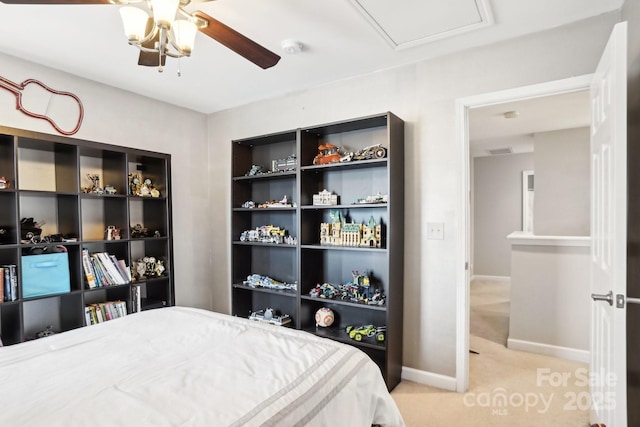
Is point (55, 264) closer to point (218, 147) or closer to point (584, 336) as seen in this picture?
point (218, 147)

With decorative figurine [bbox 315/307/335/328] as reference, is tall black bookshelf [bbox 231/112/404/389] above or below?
above

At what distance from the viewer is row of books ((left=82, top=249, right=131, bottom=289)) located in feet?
8.68

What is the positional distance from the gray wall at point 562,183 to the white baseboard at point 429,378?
101 inches

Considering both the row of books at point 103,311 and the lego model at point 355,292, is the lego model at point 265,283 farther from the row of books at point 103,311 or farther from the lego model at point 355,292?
the row of books at point 103,311

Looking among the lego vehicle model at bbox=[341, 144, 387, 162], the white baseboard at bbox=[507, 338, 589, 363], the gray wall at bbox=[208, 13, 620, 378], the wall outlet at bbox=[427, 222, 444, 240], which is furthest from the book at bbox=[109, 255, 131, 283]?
the white baseboard at bbox=[507, 338, 589, 363]

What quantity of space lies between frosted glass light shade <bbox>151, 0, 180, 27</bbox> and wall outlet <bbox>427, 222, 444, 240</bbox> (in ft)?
6.57

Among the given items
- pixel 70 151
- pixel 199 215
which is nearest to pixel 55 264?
pixel 70 151

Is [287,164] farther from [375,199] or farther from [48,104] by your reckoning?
[48,104]

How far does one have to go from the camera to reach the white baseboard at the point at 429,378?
2.46 metres

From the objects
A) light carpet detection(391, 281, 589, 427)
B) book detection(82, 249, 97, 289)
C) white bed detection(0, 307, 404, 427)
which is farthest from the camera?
book detection(82, 249, 97, 289)

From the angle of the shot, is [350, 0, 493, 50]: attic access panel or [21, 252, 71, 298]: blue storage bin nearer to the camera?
[350, 0, 493, 50]: attic access panel

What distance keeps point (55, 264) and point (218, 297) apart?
65.0 inches

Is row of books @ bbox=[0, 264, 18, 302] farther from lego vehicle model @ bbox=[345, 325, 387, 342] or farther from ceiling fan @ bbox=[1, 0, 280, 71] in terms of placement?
lego vehicle model @ bbox=[345, 325, 387, 342]

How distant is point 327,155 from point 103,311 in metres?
2.18
